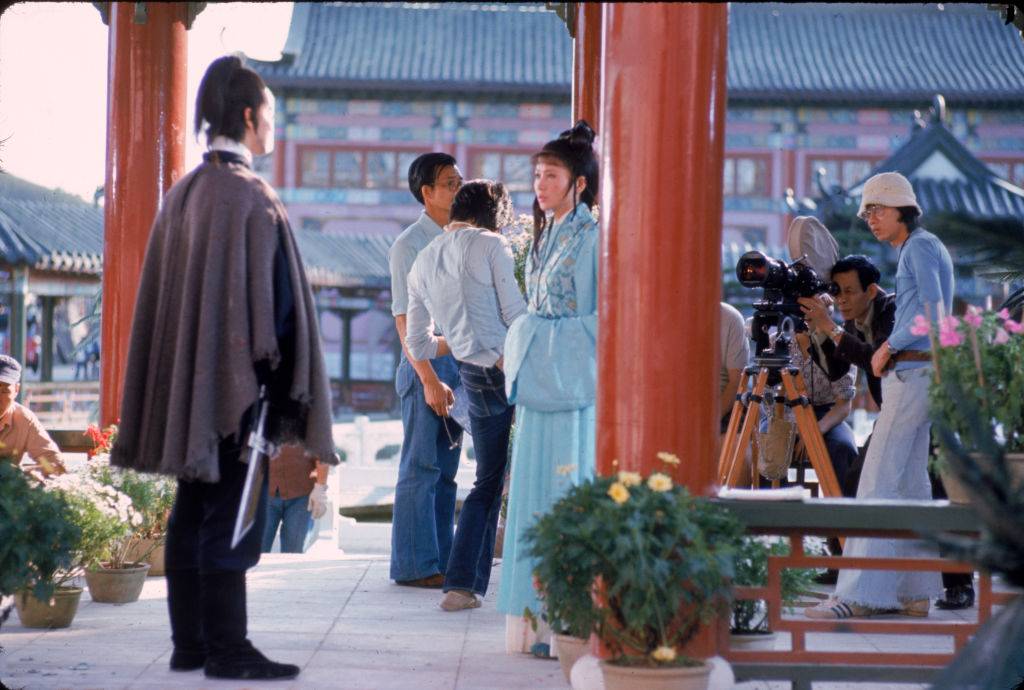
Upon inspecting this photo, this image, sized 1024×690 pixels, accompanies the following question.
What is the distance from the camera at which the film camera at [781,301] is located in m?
4.82

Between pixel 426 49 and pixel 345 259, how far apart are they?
266 inches

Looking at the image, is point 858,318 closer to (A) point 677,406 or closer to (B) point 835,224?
(A) point 677,406

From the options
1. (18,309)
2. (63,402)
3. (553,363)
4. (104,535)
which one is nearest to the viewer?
(553,363)

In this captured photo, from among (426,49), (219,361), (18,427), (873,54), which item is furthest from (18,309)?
(873,54)

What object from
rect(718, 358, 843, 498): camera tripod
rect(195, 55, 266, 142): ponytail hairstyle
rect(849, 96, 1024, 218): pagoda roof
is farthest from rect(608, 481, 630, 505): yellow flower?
rect(849, 96, 1024, 218): pagoda roof

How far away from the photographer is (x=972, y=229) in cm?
118

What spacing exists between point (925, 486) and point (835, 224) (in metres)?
15.8

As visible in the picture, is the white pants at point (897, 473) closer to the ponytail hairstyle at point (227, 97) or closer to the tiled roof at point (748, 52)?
the ponytail hairstyle at point (227, 97)

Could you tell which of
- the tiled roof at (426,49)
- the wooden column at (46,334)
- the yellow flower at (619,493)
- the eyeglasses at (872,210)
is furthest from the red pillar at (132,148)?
the tiled roof at (426,49)

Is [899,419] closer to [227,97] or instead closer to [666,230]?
[666,230]

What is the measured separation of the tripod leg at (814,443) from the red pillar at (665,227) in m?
1.44

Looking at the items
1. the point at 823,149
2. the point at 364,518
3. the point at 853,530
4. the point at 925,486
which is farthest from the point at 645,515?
the point at 823,149

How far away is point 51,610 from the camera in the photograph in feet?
13.9

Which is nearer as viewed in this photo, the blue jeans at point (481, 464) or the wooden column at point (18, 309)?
the blue jeans at point (481, 464)
